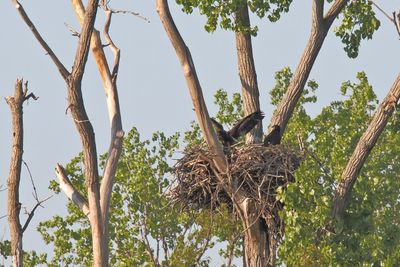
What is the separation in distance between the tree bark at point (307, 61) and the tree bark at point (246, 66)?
0.57 metres

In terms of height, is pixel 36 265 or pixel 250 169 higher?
pixel 36 265

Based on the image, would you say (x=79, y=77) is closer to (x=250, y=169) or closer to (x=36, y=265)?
(x=250, y=169)

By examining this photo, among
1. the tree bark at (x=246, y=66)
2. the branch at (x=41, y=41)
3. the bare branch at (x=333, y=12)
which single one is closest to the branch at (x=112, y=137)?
the branch at (x=41, y=41)

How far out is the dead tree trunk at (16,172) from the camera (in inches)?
935

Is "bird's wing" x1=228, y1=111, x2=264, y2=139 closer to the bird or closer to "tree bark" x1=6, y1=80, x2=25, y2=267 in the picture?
the bird

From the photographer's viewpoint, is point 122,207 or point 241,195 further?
point 122,207

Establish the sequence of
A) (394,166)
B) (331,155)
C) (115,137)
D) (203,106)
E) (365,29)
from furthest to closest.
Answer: (394,166), (331,155), (365,29), (115,137), (203,106)

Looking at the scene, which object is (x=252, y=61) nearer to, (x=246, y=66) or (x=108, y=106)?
(x=246, y=66)

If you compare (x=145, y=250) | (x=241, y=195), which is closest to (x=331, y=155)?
(x=145, y=250)

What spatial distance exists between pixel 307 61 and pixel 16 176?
18.6ft

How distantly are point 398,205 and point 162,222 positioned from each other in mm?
7220

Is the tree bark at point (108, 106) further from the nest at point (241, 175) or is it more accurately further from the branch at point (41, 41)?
the branch at point (41, 41)

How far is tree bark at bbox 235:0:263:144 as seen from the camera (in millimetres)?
26516

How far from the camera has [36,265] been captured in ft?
140
